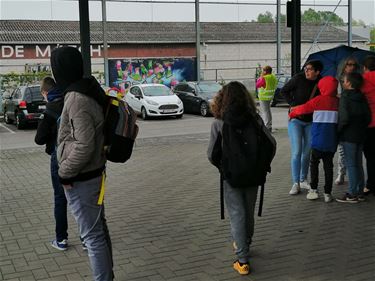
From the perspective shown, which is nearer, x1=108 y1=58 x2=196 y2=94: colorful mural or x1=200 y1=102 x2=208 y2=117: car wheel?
x1=200 y1=102 x2=208 y2=117: car wheel

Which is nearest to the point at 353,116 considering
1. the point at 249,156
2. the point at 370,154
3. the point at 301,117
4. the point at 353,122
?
the point at 353,122

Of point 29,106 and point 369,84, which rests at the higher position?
point 369,84

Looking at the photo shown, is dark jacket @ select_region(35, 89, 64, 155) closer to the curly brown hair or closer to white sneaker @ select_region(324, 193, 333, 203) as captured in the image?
the curly brown hair

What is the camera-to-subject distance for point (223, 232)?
18.4 feet

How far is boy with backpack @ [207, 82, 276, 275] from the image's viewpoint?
14.3 feet

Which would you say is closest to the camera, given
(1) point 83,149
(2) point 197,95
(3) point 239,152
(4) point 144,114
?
(1) point 83,149

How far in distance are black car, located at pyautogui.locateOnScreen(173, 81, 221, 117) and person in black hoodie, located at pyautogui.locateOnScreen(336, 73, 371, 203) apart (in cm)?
1594

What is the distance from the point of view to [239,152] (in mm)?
4355

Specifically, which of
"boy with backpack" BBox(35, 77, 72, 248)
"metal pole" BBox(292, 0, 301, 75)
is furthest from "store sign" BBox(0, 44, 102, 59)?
"boy with backpack" BBox(35, 77, 72, 248)

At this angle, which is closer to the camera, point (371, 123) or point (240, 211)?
point (240, 211)

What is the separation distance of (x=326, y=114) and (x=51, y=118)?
3.40 metres

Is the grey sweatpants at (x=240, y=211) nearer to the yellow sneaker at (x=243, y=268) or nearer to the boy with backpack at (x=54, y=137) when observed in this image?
the yellow sneaker at (x=243, y=268)

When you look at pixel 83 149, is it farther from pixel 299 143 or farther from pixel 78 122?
pixel 299 143

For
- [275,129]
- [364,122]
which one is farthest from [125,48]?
[364,122]
